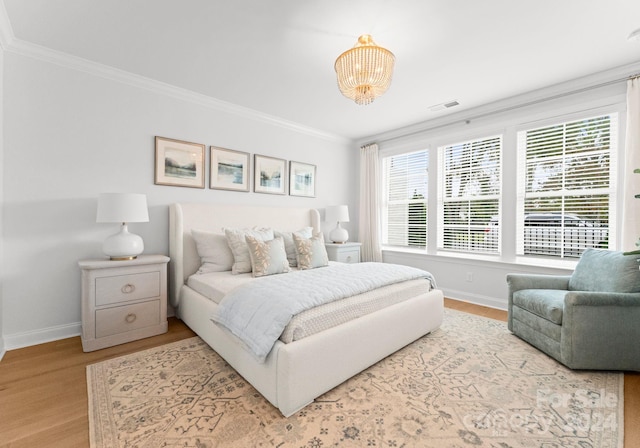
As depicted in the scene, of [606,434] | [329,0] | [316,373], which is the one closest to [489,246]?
[606,434]

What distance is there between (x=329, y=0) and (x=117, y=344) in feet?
10.7

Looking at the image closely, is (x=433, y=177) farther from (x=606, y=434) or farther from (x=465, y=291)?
(x=606, y=434)

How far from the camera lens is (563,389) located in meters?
1.85

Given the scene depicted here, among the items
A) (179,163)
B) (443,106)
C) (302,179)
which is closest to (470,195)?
(443,106)

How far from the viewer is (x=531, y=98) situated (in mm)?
3305

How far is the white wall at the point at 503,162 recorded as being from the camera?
9.93ft

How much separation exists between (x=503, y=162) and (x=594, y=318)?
2240 millimetres

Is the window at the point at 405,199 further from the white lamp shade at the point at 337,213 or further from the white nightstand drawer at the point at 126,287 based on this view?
the white nightstand drawer at the point at 126,287

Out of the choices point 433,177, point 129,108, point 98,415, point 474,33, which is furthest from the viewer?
point 433,177

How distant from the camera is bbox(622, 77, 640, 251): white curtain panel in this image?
2650 millimetres

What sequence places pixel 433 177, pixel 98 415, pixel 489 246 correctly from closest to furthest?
1. pixel 98 415
2. pixel 489 246
3. pixel 433 177

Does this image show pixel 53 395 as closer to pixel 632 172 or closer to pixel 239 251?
pixel 239 251

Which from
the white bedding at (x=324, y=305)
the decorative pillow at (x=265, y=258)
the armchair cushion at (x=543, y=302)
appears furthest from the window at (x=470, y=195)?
the decorative pillow at (x=265, y=258)

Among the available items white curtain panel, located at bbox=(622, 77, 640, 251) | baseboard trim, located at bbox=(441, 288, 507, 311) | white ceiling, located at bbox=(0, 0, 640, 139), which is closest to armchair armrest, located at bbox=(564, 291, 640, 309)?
white curtain panel, located at bbox=(622, 77, 640, 251)
